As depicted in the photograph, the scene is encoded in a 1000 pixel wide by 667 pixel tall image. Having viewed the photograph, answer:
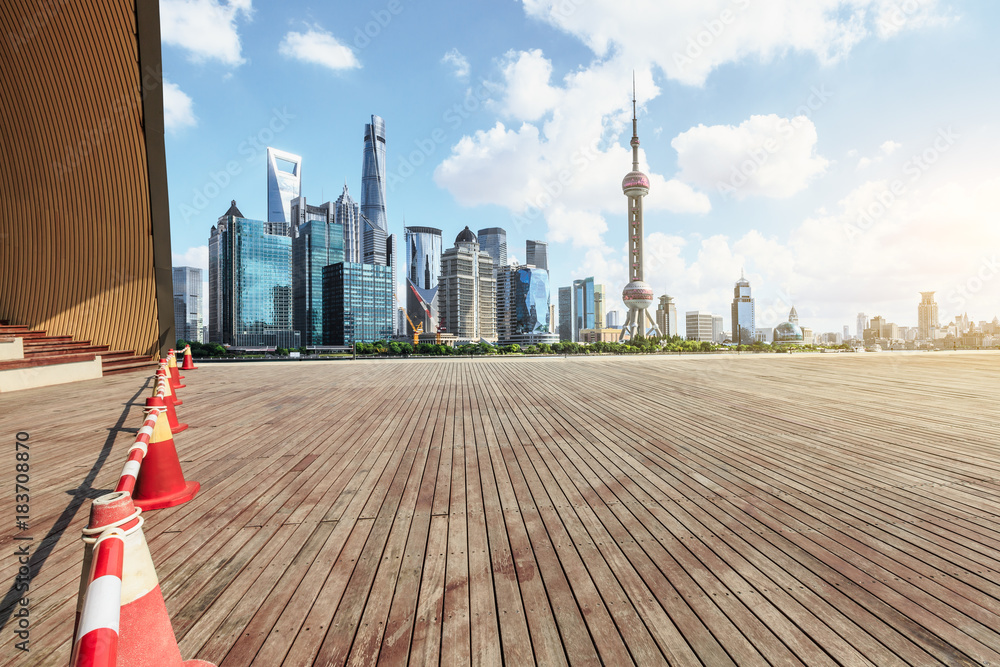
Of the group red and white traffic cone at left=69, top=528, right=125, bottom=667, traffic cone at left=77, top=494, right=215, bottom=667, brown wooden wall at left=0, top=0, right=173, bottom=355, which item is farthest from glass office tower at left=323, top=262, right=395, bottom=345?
red and white traffic cone at left=69, top=528, right=125, bottom=667

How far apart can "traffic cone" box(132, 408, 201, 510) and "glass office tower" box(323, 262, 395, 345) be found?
4765 inches

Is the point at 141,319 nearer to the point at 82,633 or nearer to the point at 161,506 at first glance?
the point at 161,506

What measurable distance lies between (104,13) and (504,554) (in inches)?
683

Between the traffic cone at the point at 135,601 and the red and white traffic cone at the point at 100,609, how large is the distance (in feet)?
0.30

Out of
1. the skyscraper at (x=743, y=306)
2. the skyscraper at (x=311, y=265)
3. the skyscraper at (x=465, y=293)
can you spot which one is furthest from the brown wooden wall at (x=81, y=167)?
the skyscraper at (x=743, y=306)

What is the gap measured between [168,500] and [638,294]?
341 feet

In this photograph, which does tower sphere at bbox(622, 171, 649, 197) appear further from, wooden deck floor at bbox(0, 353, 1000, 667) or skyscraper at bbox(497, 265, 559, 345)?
wooden deck floor at bbox(0, 353, 1000, 667)

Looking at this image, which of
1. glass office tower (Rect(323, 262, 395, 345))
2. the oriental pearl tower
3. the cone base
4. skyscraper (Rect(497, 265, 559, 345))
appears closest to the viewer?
the cone base

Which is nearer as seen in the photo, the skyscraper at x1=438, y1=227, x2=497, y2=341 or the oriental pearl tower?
the oriental pearl tower

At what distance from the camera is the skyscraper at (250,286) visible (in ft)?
427

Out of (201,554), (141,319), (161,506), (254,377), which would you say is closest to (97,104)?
(141,319)

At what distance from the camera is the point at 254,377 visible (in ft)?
38.6

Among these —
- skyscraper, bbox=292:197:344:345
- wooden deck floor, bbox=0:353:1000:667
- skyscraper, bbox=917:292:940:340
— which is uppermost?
skyscraper, bbox=292:197:344:345

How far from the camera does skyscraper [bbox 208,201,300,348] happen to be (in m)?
130
